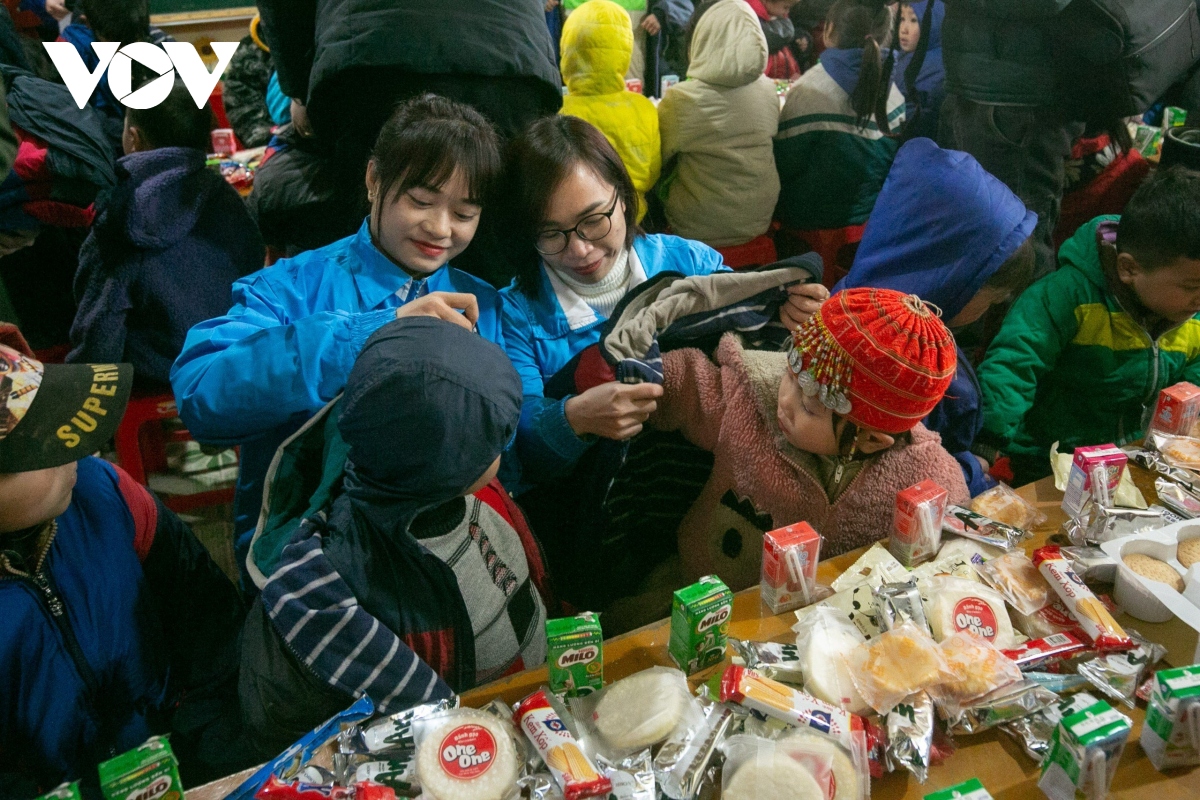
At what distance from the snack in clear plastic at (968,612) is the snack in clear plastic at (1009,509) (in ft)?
0.96

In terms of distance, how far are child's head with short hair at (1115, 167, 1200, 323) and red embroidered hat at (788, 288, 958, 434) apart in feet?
3.69

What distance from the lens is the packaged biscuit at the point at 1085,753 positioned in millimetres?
976

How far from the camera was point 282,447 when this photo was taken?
1.33 m

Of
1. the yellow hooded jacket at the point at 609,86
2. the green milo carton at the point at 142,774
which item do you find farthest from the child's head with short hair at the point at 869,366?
the yellow hooded jacket at the point at 609,86

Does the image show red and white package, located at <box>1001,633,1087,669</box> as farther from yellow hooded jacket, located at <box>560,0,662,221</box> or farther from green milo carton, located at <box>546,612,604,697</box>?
yellow hooded jacket, located at <box>560,0,662,221</box>

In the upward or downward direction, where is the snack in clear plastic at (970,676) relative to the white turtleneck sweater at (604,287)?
downward

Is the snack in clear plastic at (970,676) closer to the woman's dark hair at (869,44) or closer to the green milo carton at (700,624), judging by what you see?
the green milo carton at (700,624)

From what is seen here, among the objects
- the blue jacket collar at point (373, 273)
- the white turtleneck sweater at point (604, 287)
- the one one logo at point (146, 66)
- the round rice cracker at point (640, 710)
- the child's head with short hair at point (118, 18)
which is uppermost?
the child's head with short hair at point (118, 18)

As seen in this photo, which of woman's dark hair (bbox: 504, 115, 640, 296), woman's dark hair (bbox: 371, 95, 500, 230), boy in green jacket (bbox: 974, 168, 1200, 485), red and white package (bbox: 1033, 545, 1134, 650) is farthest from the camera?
boy in green jacket (bbox: 974, 168, 1200, 485)

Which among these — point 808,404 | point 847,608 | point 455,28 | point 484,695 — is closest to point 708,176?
point 455,28

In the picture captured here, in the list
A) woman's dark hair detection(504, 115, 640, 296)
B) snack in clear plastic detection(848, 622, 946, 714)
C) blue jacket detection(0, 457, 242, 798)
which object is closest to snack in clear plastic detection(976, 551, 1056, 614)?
snack in clear plastic detection(848, 622, 946, 714)

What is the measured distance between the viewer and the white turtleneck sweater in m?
1.81

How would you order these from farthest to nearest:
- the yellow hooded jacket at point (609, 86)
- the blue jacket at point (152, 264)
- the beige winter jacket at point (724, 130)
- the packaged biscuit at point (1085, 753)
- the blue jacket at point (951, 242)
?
1. the beige winter jacket at point (724, 130)
2. the yellow hooded jacket at point (609, 86)
3. the blue jacket at point (152, 264)
4. the blue jacket at point (951, 242)
5. the packaged biscuit at point (1085, 753)

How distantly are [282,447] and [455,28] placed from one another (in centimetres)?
101
